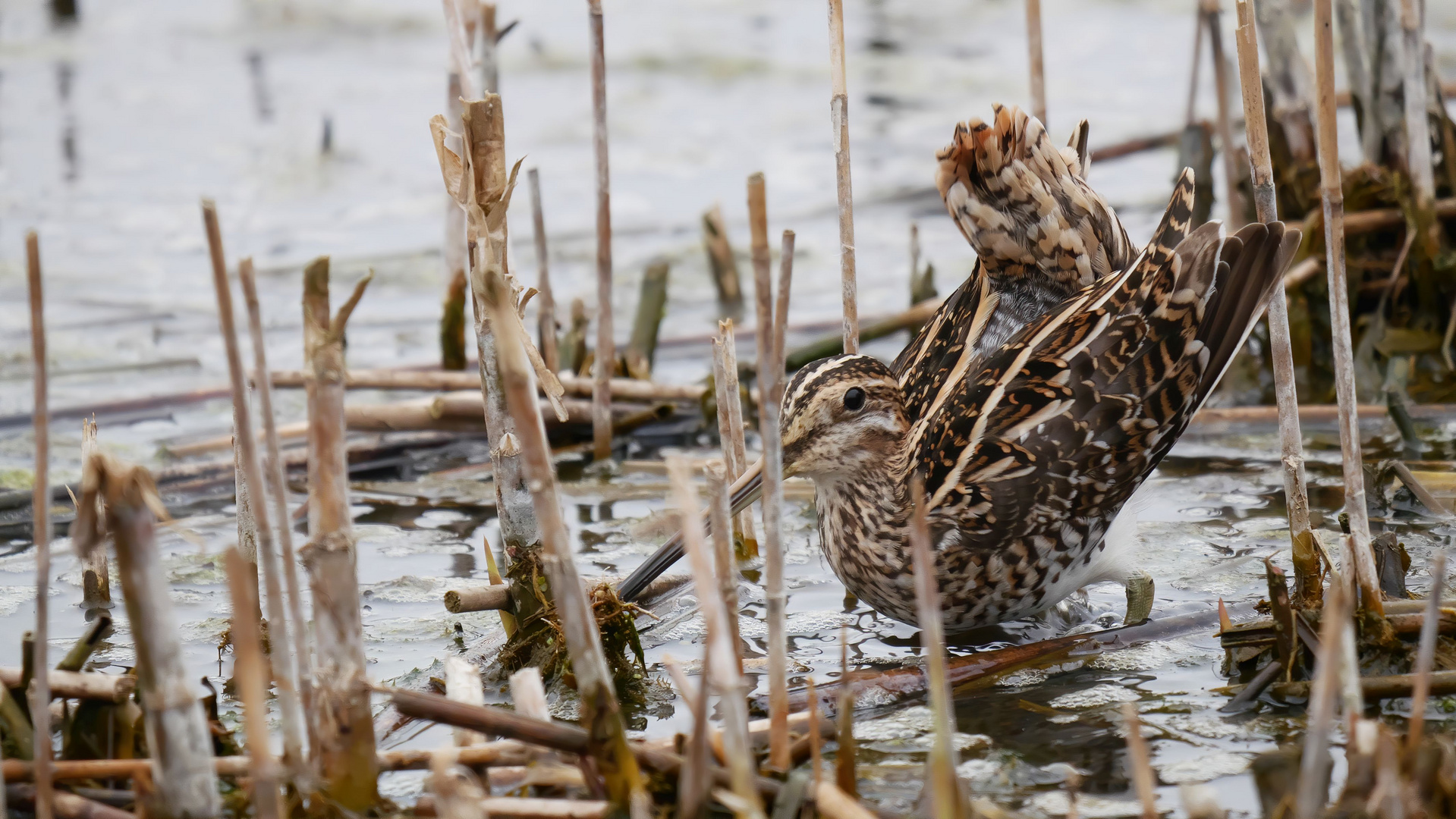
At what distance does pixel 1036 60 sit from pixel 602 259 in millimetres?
1677

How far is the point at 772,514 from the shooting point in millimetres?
2943

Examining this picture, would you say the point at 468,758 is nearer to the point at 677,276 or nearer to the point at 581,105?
the point at 677,276

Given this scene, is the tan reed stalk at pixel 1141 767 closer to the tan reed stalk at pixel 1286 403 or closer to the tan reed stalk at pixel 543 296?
the tan reed stalk at pixel 1286 403

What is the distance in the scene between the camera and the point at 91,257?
8352 millimetres

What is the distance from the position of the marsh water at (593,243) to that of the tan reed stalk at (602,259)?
18 cm

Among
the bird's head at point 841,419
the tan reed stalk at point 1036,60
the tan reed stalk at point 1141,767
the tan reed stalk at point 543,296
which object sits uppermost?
the tan reed stalk at point 1036,60

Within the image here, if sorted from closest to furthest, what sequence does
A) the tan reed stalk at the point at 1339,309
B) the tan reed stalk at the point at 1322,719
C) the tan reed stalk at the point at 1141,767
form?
the tan reed stalk at the point at 1322,719, the tan reed stalk at the point at 1141,767, the tan reed stalk at the point at 1339,309

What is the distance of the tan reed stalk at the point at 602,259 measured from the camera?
4.94 m

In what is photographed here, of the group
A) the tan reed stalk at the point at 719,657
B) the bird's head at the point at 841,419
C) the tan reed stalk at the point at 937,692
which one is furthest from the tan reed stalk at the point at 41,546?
the bird's head at the point at 841,419

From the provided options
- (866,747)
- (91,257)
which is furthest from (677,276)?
(866,747)

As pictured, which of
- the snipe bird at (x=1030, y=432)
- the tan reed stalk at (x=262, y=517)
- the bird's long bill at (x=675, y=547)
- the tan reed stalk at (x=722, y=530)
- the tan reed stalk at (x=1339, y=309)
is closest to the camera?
the tan reed stalk at (x=262, y=517)

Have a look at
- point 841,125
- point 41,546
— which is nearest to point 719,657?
point 41,546

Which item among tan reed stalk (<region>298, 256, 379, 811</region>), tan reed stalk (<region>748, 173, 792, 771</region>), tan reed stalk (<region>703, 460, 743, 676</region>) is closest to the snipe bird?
tan reed stalk (<region>703, 460, 743, 676</region>)

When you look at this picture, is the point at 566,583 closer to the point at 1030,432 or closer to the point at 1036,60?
the point at 1030,432
